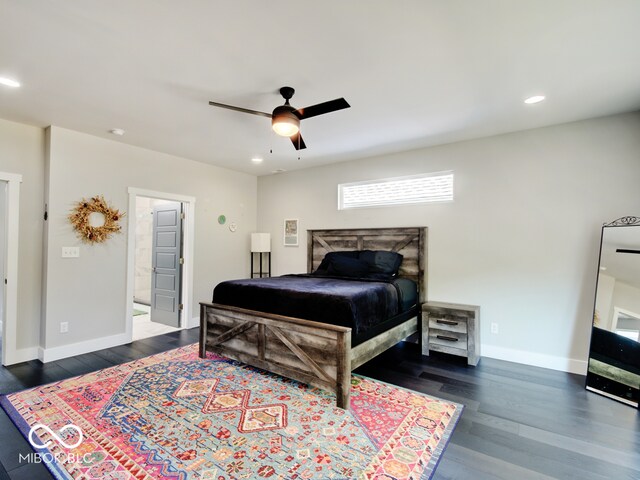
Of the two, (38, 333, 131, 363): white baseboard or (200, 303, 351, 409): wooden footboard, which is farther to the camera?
(38, 333, 131, 363): white baseboard

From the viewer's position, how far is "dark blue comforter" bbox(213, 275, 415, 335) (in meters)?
2.82

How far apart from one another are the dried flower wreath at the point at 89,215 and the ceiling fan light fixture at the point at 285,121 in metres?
2.88

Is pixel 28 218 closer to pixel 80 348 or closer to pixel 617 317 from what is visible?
pixel 80 348

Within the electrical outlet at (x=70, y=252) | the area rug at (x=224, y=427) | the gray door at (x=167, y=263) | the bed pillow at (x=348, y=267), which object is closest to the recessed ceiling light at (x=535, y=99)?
the bed pillow at (x=348, y=267)

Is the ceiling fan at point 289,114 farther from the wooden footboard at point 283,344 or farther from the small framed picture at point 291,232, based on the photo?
the small framed picture at point 291,232

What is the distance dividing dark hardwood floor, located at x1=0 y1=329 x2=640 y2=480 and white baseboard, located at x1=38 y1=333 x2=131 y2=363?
12 cm

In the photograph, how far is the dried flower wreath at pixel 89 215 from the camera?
3.88m

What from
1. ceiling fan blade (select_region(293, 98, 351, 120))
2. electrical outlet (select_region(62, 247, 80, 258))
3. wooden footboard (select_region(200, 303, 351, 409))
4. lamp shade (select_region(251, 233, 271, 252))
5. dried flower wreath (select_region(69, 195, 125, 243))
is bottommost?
wooden footboard (select_region(200, 303, 351, 409))

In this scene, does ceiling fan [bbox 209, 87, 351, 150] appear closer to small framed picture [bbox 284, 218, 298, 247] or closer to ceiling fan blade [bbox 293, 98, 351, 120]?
ceiling fan blade [bbox 293, 98, 351, 120]

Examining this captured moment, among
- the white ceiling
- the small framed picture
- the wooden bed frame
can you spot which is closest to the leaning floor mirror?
the white ceiling

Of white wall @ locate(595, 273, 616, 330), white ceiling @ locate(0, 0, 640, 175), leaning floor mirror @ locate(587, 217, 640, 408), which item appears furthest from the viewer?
white wall @ locate(595, 273, 616, 330)

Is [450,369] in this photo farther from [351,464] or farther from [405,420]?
[351,464]

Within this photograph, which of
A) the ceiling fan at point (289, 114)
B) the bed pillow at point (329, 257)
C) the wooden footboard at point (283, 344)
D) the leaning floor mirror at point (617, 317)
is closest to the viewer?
the ceiling fan at point (289, 114)

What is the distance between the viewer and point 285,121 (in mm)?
2564
